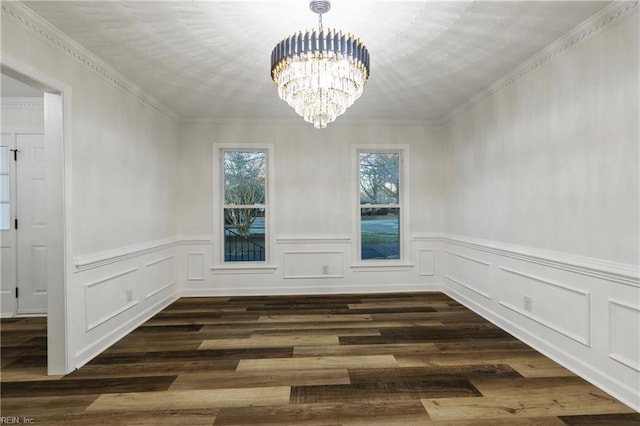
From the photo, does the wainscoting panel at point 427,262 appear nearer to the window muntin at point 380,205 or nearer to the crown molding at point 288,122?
the window muntin at point 380,205

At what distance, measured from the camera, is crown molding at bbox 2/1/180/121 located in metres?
1.97

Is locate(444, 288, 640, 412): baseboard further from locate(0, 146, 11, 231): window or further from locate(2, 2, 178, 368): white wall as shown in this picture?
locate(0, 146, 11, 231): window

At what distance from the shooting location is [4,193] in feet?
11.7

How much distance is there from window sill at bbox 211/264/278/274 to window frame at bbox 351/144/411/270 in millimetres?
1267

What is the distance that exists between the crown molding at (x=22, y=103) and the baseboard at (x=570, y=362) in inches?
229

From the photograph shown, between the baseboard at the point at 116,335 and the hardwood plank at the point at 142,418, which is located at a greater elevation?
the baseboard at the point at 116,335

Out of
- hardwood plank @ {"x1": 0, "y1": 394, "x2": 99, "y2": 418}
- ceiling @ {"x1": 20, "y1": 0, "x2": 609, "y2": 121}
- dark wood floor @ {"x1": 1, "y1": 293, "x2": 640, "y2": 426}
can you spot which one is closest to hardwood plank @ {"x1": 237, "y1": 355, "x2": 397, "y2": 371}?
dark wood floor @ {"x1": 1, "y1": 293, "x2": 640, "y2": 426}

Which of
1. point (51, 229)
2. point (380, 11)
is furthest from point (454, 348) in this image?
point (51, 229)

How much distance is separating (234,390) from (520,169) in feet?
10.4

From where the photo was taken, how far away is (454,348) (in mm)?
2758

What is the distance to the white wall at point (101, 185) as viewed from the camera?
2240 mm

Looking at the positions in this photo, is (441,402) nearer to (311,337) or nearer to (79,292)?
(311,337)

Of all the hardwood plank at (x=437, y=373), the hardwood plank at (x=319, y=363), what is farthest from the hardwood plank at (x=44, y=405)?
the hardwood plank at (x=437, y=373)

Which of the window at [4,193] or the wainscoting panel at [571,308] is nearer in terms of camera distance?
the wainscoting panel at [571,308]
